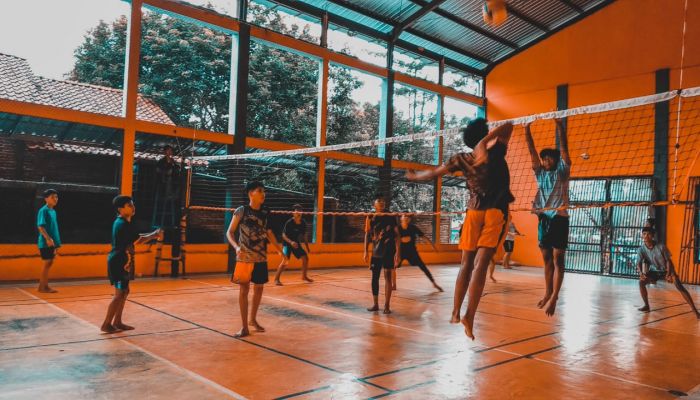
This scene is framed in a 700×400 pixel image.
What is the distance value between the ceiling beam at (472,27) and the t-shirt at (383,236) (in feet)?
31.6

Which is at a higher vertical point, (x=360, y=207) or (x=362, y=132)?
(x=362, y=132)

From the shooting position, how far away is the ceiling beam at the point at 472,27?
15.7 meters

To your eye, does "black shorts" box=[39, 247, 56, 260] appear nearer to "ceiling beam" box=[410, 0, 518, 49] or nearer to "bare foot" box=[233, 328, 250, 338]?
"bare foot" box=[233, 328, 250, 338]

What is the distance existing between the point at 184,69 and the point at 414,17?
884cm

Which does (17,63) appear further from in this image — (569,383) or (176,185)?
(569,383)

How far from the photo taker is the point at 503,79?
1939 centimetres

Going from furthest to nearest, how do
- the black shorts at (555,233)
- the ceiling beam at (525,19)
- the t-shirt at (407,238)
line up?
the ceiling beam at (525,19) < the t-shirt at (407,238) < the black shorts at (555,233)

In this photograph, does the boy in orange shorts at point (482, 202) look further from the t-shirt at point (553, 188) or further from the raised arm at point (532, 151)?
the t-shirt at point (553, 188)

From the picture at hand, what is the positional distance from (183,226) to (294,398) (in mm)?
8181

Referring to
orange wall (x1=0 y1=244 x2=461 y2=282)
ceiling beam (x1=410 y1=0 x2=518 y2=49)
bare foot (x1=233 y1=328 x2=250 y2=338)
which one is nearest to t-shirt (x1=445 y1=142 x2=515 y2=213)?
bare foot (x1=233 y1=328 x2=250 y2=338)

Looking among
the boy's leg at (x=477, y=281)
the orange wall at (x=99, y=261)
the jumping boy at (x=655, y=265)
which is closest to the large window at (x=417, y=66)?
the orange wall at (x=99, y=261)

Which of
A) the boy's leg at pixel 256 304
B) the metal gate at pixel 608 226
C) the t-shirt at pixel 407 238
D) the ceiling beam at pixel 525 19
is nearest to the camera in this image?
the boy's leg at pixel 256 304

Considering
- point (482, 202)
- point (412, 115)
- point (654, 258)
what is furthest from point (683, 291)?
point (412, 115)

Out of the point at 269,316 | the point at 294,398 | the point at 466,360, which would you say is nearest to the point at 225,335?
the point at 269,316
